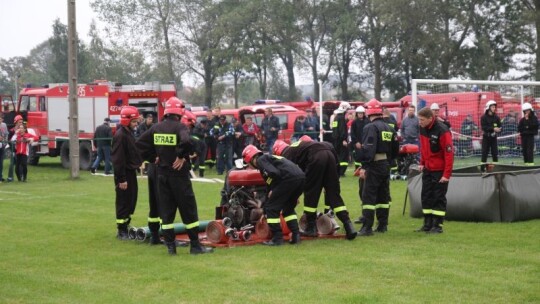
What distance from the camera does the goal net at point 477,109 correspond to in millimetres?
23875

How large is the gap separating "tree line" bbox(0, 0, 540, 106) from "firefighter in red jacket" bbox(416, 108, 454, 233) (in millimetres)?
33125

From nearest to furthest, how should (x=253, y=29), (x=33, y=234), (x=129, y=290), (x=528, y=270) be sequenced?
(x=129, y=290) < (x=528, y=270) < (x=33, y=234) < (x=253, y=29)

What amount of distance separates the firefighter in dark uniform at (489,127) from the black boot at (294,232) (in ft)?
37.2

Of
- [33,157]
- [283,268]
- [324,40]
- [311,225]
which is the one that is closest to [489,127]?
[311,225]

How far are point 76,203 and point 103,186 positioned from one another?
4.18m

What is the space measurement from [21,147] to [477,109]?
42.1 feet

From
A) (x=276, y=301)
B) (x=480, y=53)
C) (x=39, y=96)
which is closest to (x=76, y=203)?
(x=276, y=301)

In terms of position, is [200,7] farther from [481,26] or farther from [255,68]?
[481,26]

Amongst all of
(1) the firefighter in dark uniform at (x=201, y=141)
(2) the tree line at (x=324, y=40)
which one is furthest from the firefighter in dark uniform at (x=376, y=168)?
(2) the tree line at (x=324, y=40)

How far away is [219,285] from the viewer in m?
9.13

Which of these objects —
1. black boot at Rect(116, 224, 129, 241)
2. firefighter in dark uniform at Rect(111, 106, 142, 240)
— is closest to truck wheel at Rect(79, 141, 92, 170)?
firefighter in dark uniform at Rect(111, 106, 142, 240)

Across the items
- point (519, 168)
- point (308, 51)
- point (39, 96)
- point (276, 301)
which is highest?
point (308, 51)

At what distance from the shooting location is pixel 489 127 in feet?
72.6

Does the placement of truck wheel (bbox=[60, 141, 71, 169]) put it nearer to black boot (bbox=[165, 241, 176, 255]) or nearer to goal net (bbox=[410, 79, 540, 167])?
goal net (bbox=[410, 79, 540, 167])
